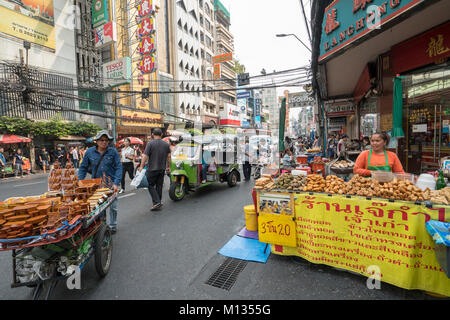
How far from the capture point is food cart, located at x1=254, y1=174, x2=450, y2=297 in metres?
2.50

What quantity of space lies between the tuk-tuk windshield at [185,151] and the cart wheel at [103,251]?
4.05 metres

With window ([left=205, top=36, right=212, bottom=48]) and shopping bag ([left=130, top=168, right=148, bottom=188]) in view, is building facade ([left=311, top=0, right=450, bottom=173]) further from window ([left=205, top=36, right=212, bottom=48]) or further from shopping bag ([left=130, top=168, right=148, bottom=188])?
window ([left=205, top=36, right=212, bottom=48])

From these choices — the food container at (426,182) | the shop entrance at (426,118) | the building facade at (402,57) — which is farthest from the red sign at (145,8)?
the food container at (426,182)

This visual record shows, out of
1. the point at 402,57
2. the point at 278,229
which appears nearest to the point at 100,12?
the point at 402,57

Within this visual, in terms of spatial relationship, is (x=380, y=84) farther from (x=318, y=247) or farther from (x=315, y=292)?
(x=315, y=292)

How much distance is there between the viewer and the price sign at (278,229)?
129 inches

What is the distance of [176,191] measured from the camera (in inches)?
271

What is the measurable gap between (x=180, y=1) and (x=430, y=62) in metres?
35.2

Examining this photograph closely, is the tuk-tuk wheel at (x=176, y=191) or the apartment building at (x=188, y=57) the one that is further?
the apartment building at (x=188, y=57)

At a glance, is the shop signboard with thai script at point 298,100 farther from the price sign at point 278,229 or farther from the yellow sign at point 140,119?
the price sign at point 278,229

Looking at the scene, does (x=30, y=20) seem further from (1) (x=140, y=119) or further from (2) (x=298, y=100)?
(2) (x=298, y=100)

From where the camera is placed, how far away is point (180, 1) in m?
31.7

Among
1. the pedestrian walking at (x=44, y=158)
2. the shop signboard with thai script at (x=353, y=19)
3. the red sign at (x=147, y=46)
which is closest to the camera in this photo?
the shop signboard with thai script at (x=353, y=19)

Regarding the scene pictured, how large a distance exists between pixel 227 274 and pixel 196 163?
439cm
